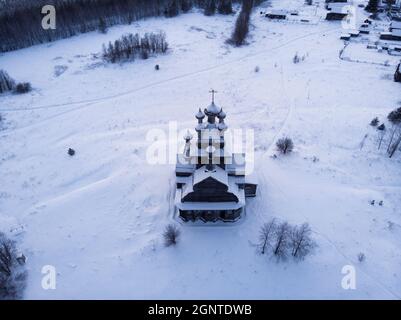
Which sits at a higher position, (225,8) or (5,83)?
(225,8)

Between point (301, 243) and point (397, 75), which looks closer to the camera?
point (301, 243)

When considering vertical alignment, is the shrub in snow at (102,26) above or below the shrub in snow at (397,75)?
above

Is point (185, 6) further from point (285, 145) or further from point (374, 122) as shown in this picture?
point (285, 145)

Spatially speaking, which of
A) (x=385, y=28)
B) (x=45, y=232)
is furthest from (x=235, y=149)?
(x=385, y=28)

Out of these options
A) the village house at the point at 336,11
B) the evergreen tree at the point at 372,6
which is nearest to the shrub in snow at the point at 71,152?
the village house at the point at 336,11

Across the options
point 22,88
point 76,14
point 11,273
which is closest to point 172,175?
point 11,273

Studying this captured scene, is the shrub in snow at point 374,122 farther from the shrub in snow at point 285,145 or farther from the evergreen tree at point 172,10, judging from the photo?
the evergreen tree at point 172,10

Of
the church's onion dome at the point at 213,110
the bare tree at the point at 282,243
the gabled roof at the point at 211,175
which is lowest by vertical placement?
the bare tree at the point at 282,243
